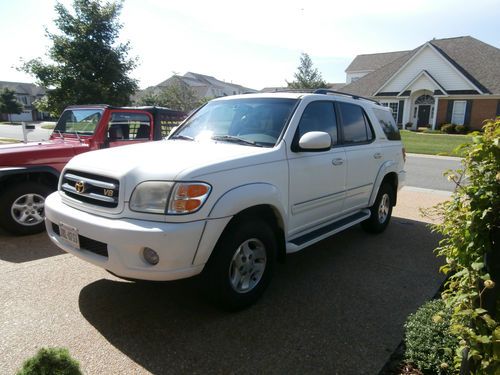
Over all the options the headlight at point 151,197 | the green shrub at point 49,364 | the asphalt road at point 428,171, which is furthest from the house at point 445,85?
the green shrub at point 49,364

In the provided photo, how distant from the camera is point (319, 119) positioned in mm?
4297

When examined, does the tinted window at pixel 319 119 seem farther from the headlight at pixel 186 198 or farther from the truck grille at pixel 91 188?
the truck grille at pixel 91 188

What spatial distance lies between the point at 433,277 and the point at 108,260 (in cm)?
350

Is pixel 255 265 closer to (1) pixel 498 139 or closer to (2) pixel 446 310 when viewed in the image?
(2) pixel 446 310

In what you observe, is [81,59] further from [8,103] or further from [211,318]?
[8,103]

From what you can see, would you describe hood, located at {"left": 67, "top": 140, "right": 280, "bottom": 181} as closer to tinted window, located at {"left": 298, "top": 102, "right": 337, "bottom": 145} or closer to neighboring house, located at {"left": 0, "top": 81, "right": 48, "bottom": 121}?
tinted window, located at {"left": 298, "top": 102, "right": 337, "bottom": 145}

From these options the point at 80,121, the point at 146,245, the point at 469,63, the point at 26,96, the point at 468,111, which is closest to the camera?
the point at 146,245

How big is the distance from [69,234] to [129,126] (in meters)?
3.82

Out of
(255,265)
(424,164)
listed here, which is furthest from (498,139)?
(424,164)

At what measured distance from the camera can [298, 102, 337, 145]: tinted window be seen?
4035 mm

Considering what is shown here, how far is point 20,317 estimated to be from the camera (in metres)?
3.29

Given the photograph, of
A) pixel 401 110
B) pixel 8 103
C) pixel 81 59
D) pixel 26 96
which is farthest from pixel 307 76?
pixel 26 96

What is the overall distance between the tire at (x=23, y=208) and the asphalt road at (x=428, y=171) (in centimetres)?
779

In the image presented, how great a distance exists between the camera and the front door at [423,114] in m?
33.3
